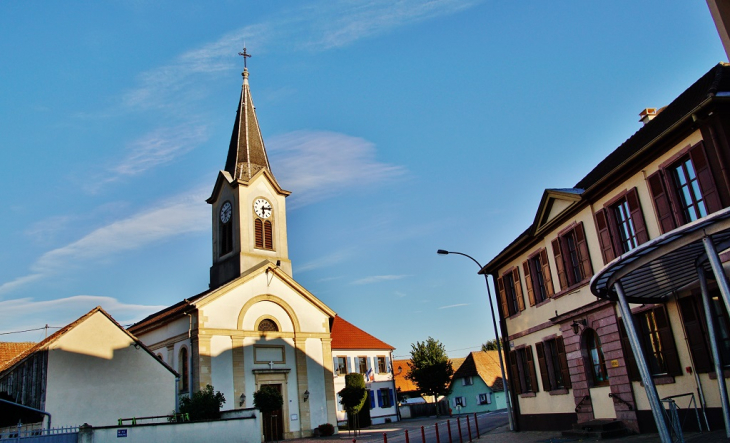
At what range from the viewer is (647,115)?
22250 mm

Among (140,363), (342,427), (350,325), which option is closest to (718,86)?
(140,363)

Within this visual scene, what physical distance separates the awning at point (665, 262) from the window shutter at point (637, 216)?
6.67 feet

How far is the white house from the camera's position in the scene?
45.2 m

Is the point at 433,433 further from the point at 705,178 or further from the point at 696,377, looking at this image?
the point at 705,178

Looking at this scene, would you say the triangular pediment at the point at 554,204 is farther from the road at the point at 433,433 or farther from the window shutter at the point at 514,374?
the road at the point at 433,433

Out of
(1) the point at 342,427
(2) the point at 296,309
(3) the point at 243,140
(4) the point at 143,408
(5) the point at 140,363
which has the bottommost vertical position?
(1) the point at 342,427

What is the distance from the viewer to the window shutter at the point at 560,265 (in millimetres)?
20812

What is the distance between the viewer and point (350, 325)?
5006cm

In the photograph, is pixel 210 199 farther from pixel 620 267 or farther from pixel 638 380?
pixel 620 267

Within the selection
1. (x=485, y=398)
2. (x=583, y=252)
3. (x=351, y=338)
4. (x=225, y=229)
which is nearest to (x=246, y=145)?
(x=225, y=229)

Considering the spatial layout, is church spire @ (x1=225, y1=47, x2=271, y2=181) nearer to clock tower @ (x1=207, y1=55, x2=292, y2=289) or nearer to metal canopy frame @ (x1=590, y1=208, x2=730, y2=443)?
clock tower @ (x1=207, y1=55, x2=292, y2=289)

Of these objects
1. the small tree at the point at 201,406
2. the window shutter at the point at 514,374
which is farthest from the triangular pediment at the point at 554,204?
the small tree at the point at 201,406

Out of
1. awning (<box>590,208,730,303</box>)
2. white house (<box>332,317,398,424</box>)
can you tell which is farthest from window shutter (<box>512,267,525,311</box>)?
white house (<box>332,317,398,424</box>)

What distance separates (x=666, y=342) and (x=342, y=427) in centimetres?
2774
